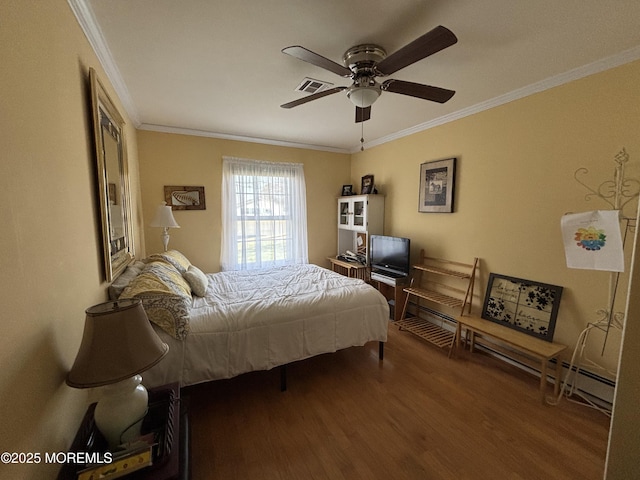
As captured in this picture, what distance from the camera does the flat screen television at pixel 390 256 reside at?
3.34m

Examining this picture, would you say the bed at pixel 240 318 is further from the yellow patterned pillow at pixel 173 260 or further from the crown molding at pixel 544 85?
the crown molding at pixel 544 85

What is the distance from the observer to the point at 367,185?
4.11m

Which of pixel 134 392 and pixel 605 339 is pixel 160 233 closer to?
pixel 134 392

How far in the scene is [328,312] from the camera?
2.27 m

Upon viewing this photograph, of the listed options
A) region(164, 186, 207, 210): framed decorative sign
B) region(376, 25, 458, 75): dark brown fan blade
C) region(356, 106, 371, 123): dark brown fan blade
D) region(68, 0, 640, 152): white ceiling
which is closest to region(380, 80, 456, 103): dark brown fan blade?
region(376, 25, 458, 75): dark brown fan blade

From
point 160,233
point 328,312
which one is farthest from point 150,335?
point 160,233

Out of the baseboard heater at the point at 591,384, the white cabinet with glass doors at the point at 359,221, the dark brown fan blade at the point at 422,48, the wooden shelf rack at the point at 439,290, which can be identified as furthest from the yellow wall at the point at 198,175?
the baseboard heater at the point at 591,384

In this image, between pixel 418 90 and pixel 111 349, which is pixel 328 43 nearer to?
pixel 418 90

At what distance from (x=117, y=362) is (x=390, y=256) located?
10.1ft

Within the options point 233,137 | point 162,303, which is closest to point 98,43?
point 162,303

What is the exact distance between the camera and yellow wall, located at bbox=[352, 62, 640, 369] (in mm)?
1918

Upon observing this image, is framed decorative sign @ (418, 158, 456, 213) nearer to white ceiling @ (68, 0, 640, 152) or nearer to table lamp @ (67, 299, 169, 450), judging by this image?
white ceiling @ (68, 0, 640, 152)

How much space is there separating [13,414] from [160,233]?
10.1ft

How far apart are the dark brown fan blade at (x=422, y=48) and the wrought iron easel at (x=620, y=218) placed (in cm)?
154
